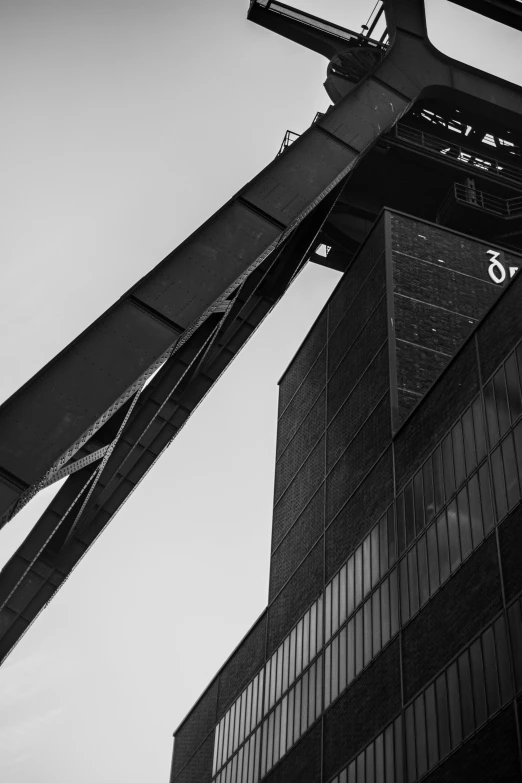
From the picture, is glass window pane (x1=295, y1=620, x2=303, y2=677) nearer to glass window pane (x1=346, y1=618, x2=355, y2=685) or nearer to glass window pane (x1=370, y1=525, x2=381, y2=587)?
glass window pane (x1=346, y1=618, x2=355, y2=685)

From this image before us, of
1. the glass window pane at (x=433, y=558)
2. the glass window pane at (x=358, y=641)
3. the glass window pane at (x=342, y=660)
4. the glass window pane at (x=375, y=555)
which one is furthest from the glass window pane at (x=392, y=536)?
the glass window pane at (x=342, y=660)

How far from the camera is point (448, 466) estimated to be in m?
22.0

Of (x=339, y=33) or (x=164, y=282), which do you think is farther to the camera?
(x=339, y=33)

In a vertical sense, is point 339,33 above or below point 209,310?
above

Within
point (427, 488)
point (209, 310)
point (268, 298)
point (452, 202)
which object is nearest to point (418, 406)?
point (427, 488)

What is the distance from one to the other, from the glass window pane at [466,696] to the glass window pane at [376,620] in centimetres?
437

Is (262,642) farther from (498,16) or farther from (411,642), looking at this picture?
(498,16)

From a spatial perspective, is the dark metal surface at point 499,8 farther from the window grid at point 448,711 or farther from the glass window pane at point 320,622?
the window grid at point 448,711

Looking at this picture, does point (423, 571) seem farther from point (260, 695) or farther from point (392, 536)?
point (260, 695)

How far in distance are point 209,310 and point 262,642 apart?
1954 cm

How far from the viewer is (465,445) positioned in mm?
21469

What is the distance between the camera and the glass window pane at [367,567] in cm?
2453

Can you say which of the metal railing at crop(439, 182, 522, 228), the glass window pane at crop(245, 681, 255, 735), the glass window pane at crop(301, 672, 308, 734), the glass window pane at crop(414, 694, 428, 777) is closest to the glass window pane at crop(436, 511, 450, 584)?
the glass window pane at crop(414, 694, 428, 777)

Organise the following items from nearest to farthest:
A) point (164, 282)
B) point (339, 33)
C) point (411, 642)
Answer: point (164, 282)
point (411, 642)
point (339, 33)
